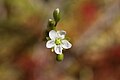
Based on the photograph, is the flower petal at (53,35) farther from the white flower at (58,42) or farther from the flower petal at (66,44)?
the flower petal at (66,44)

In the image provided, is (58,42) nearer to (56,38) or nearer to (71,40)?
(56,38)

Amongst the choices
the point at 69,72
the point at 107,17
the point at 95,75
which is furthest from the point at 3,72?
the point at 107,17

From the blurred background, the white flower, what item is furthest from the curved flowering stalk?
Result: the blurred background

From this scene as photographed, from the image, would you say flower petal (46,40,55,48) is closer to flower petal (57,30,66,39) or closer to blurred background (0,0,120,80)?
flower petal (57,30,66,39)

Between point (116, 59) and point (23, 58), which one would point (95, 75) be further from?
point (23, 58)

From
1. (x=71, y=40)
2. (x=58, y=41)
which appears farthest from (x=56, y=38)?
(x=71, y=40)

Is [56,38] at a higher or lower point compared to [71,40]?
lower
